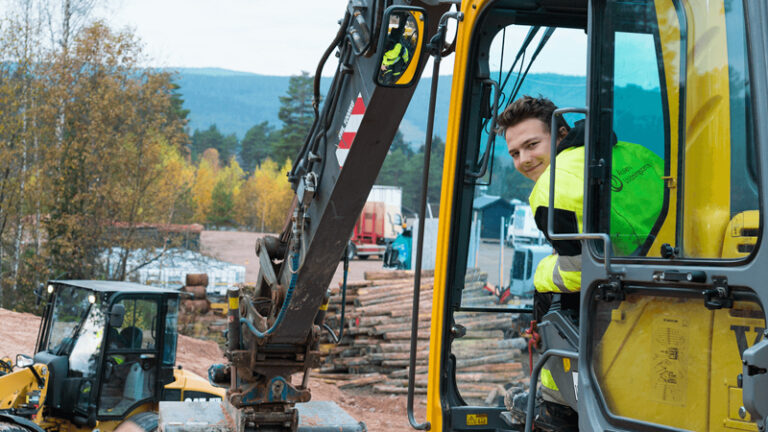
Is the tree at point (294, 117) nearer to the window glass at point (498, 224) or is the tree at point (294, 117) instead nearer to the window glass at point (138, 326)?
the window glass at point (138, 326)

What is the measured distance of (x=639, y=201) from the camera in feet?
7.76

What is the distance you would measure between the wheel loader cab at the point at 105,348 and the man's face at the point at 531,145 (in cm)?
555

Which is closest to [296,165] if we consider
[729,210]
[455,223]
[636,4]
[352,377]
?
[455,223]

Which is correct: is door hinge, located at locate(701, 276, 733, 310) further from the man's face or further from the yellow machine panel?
the man's face

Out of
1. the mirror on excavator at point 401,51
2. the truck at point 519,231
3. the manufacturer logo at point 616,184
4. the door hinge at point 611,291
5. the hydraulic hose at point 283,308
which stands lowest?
the hydraulic hose at point 283,308

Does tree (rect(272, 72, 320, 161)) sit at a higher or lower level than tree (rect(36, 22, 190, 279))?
higher

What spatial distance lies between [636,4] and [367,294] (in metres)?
15.2

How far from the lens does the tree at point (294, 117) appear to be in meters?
78.0

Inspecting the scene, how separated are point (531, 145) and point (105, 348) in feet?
20.1

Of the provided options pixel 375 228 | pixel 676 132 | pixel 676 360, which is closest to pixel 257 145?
pixel 375 228

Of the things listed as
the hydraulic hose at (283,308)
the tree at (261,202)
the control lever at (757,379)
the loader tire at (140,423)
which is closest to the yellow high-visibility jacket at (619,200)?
the control lever at (757,379)

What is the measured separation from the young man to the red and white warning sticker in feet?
5.25

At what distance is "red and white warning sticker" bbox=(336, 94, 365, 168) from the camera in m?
4.71

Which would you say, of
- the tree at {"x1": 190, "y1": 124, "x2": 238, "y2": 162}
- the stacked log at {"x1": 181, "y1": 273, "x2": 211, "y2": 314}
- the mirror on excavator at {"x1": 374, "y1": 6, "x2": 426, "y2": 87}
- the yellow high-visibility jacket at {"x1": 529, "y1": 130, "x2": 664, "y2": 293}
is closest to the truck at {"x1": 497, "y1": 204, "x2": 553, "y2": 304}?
the mirror on excavator at {"x1": 374, "y1": 6, "x2": 426, "y2": 87}
